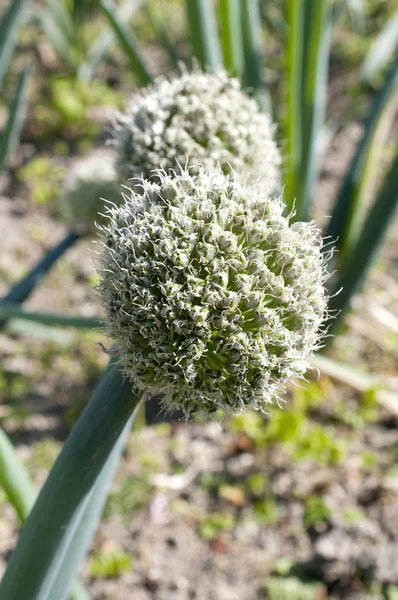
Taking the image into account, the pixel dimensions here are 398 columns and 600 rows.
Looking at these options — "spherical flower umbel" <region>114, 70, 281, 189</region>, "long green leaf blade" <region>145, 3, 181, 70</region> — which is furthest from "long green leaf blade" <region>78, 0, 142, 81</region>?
"spherical flower umbel" <region>114, 70, 281, 189</region>

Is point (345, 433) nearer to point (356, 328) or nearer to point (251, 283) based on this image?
point (356, 328)

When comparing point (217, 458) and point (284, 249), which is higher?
point (284, 249)

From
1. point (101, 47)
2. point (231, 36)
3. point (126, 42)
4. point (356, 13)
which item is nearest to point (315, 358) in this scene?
point (231, 36)

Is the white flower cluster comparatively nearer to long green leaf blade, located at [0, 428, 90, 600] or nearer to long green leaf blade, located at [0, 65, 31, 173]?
long green leaf blade, located at [0, 65, 31, 173]

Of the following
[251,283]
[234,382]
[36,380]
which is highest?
[251,283]

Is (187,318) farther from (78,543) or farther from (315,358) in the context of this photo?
(315,358)

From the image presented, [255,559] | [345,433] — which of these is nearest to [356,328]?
[345,433]
